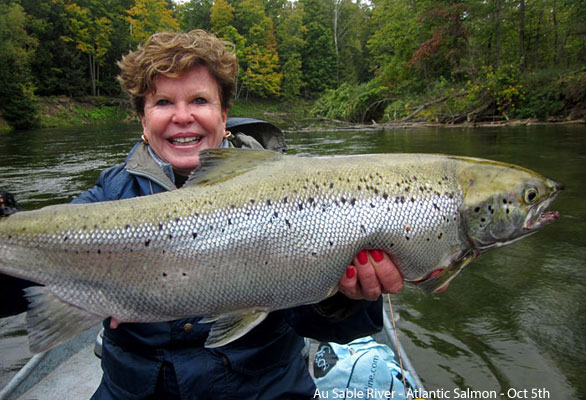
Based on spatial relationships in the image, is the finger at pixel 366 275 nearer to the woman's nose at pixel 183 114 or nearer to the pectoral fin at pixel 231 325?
the pectoral fin at pixel 231 325

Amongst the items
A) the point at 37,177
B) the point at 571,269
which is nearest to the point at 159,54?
the point at 571,269

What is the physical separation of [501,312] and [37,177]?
12012 millimetres

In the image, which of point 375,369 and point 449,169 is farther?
point 375,369

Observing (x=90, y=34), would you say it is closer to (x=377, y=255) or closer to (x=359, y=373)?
(x=359, y=373)

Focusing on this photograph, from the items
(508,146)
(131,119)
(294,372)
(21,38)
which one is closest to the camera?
(294,372)

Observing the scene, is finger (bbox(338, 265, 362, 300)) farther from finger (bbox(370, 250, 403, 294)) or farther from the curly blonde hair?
the curly blonde hair

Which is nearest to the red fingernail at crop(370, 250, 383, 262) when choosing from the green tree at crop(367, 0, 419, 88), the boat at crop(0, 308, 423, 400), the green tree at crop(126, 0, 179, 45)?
the boat at crop(0, 308, 423, 400)

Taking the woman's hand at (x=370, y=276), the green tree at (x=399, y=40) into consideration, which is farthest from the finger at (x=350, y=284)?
the green tree at (x=399, y=40)

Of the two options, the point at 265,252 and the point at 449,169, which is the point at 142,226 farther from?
the point at 449,169

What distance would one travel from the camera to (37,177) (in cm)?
1140

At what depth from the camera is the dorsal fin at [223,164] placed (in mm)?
1989

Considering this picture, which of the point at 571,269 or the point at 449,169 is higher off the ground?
the point at 449,169

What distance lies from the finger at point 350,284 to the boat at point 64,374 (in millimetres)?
1334

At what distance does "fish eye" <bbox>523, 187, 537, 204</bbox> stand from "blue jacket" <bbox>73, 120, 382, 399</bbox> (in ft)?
3.03
